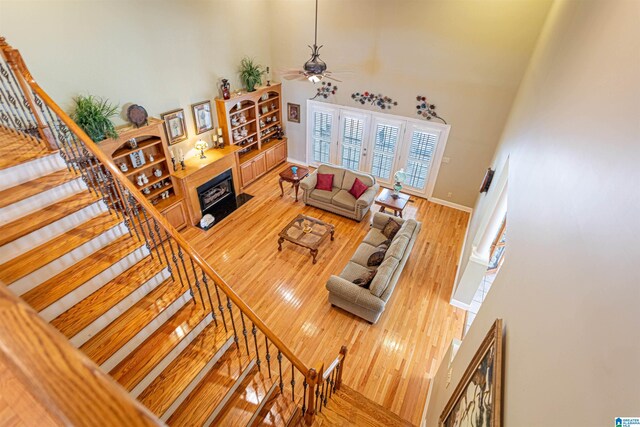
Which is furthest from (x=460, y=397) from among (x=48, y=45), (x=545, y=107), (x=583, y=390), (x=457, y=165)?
(x=48, y=45)

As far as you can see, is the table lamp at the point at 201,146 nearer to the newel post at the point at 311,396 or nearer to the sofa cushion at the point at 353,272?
the sofa cushion at the point at 353,272

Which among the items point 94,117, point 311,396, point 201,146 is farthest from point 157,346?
point 201,146

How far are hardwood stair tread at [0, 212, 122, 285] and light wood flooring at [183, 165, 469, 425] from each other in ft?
8.71

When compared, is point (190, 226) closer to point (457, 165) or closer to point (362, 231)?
point (362, 231)

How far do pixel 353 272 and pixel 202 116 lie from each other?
461 centimetres

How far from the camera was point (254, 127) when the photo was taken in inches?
318

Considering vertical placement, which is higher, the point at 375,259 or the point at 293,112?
the point at 293,112

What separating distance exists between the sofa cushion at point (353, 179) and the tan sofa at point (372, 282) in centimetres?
168

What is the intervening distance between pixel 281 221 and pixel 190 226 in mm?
1886

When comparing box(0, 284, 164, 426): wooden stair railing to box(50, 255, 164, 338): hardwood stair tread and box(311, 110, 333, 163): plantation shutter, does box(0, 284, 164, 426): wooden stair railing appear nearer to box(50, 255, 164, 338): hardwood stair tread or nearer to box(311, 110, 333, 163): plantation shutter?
box(50, 255, 164, 338): hardwood stair tread

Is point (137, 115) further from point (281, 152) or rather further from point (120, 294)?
point (281, 152)

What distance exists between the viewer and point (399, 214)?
6730mm

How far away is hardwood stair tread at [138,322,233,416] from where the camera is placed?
2.31 metres

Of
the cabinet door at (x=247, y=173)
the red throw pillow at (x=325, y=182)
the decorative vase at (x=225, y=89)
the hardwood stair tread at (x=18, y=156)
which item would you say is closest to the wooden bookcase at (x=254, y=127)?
the cabinet door at (x=247, y=173)
